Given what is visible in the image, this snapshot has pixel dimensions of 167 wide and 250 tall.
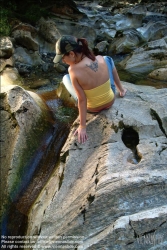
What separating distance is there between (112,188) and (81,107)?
121 cm

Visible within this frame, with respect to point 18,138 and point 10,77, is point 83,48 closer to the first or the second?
point 18,138

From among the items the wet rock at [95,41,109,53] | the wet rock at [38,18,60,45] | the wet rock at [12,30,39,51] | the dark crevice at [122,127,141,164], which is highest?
the wet rock at [38,18,60,45]

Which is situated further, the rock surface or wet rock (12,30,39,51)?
wet rock (12,30,39,51)

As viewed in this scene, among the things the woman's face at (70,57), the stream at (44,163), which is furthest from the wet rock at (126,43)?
the woman's face at (70,57)

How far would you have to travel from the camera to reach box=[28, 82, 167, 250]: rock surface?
9.24 feet

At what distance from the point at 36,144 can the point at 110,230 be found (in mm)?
2105

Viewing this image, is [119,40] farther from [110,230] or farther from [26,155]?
[110,230]

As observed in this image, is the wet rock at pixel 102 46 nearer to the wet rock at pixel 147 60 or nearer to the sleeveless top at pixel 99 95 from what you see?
the wet rock at pixel 147 60

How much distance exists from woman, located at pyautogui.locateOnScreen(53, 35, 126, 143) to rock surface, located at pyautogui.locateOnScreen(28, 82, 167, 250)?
7.8 inches

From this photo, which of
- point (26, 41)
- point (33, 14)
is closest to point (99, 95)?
point (26, 41)

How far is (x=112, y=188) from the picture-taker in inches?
119

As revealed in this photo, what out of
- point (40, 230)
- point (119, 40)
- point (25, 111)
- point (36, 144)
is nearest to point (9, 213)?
point (40, 230)

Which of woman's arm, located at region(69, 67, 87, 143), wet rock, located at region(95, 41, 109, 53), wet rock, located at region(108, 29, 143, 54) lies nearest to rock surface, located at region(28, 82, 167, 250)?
woman's arm, located at region(69, 67, 87, 143)

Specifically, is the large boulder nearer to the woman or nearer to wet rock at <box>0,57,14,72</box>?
the woman
